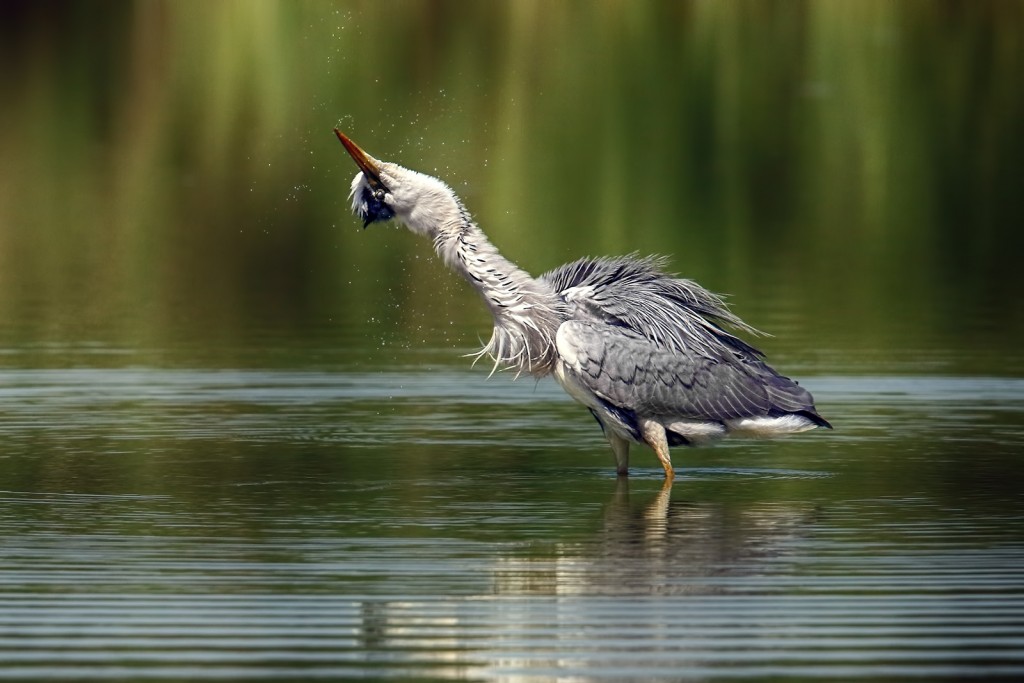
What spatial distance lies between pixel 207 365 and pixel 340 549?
1015 centimetres

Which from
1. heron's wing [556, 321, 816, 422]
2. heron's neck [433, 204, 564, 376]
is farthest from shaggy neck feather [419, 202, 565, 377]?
heron's wing [556, 321, 816, 422]

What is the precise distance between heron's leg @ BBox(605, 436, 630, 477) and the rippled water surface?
0.52 ft

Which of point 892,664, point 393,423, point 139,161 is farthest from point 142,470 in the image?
point 139,161

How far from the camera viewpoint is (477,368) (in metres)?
23.1

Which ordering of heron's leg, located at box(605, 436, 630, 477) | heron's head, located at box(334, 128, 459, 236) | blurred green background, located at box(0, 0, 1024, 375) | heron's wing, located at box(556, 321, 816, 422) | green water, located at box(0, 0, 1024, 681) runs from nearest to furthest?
green water, located at box(0, 0, 1024, 681) < heron's wing, located at box(556, 321, 816, 422) < heron's leg, located at box(605, 436, 630, 477) < heron's head, located at box(334, 128, 459, 236) < blurred green background, located at box(0, 0, 1024, 375)

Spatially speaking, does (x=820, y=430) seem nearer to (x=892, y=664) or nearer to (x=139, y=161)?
(x=892, y=664)

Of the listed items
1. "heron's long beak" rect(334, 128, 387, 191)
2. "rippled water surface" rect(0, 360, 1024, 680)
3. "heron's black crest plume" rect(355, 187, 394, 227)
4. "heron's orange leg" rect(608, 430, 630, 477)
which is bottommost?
"rippled water surface" rect(0, 360, 1024, 680)

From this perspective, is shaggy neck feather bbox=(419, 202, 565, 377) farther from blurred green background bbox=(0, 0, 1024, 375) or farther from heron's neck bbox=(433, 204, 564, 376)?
blurred green background bbox=(0, 0, 1024, 375)

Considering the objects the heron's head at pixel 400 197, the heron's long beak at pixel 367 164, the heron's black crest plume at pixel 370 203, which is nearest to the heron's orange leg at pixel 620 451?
the heron's head at pixel 400 197

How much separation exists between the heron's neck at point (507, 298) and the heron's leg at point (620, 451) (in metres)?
0.63

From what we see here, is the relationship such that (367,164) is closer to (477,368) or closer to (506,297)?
(506,297)

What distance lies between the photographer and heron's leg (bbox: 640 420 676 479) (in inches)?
655

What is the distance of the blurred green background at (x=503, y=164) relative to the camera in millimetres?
28141

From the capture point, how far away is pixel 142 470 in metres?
16.8
